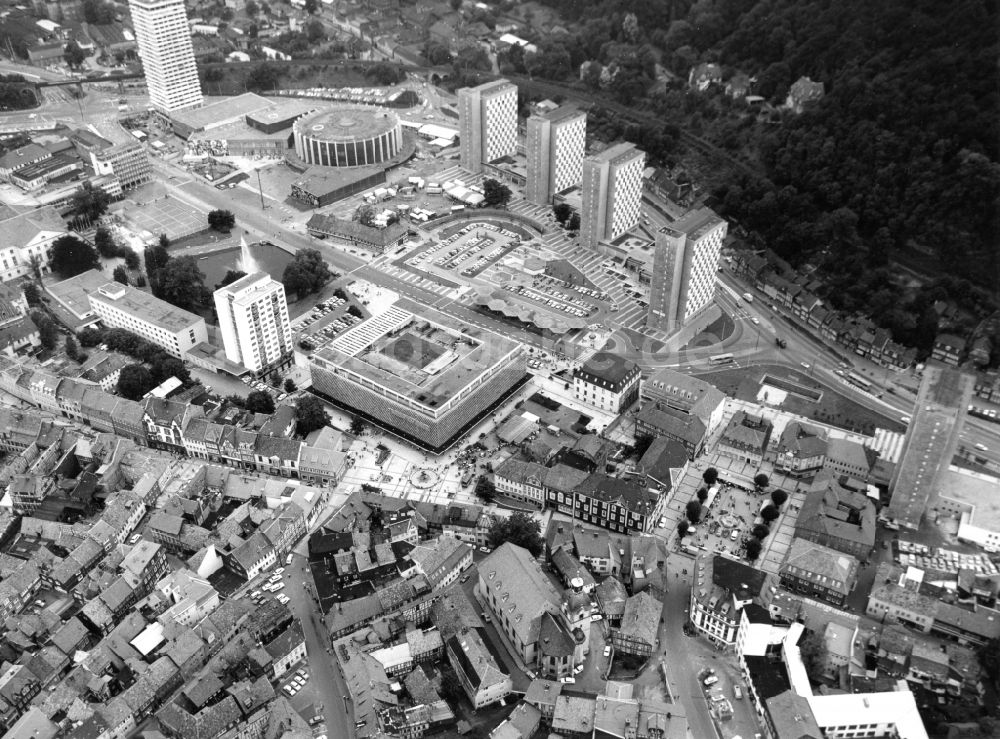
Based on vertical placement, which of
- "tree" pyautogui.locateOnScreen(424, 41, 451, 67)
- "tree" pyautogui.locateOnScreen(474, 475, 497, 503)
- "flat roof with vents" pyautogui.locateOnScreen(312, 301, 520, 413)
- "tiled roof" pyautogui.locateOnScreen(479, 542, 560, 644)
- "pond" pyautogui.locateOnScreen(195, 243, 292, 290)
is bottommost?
"tree" pyautogui.locateOnScreen(474, 475, 497, 503)

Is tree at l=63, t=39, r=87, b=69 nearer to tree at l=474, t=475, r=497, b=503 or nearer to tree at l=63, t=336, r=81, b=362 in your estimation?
tree at l=63, t=336, r=81, b=362

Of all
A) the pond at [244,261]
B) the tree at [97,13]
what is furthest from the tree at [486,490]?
the tree at [97,13]

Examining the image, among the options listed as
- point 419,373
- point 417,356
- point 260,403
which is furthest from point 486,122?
point 260,403

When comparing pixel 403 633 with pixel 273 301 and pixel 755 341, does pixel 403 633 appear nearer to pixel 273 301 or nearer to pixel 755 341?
pixel 273 301

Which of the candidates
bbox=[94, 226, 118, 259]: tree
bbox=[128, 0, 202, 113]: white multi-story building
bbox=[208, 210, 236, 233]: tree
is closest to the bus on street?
bbox=[208, 210, 236, 233]: tree

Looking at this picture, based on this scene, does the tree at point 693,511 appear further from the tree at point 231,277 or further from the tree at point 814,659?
the tree at point 231,277

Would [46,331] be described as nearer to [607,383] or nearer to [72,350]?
[72,350]
